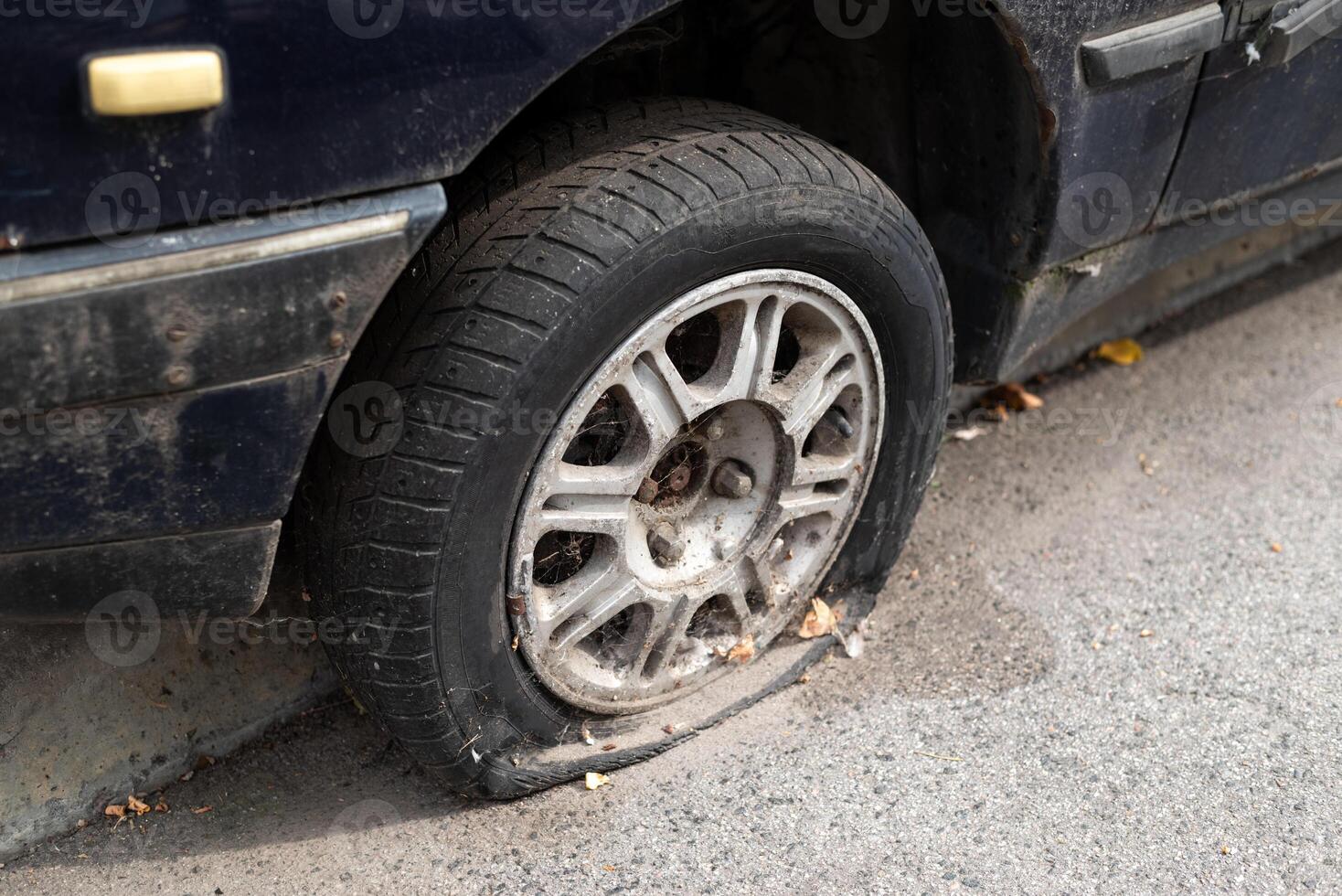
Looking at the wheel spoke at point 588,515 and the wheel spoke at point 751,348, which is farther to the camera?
the wheel spoke at point 751,348

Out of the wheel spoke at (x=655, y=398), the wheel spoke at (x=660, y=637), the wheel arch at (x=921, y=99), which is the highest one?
the wheel arch at (x=921, y=99)

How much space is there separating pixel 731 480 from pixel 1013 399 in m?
1.54

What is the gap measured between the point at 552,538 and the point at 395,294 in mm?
549

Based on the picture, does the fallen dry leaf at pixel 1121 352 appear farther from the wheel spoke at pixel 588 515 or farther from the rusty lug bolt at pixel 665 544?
the wheel spoke at pixel 588 515

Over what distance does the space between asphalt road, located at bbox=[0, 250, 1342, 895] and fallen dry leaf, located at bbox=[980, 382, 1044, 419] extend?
0.47m

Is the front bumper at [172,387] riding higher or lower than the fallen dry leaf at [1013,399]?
higher

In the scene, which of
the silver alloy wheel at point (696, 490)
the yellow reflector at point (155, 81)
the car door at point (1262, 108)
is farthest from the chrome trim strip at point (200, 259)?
the car door at point (1262, 108)

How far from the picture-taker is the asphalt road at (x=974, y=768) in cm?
206

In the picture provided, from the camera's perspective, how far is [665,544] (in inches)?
88.9

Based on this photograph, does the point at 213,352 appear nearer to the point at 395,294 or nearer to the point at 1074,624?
the point at 395,294

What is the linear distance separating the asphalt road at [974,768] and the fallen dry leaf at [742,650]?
11 cm

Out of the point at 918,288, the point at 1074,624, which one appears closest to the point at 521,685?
the point at 918,288

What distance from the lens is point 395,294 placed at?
6.09ft

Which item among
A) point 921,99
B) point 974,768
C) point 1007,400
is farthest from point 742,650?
point 1007,400
